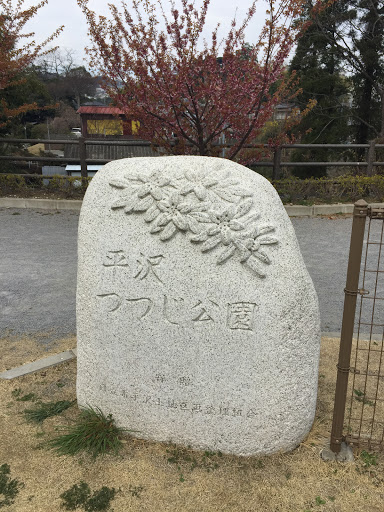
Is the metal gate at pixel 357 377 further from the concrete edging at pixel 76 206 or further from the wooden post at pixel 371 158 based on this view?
the wooden post at pixel 371 158

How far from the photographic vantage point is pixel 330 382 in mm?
3082

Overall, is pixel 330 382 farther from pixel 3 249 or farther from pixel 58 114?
pixel 58 114

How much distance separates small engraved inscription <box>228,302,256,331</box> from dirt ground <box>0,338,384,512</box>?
74cm

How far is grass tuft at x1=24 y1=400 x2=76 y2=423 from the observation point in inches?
104

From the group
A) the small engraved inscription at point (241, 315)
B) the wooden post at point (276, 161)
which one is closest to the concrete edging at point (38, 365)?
the small engraved inscription at point (241, 315)

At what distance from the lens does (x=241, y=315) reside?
2.17 m

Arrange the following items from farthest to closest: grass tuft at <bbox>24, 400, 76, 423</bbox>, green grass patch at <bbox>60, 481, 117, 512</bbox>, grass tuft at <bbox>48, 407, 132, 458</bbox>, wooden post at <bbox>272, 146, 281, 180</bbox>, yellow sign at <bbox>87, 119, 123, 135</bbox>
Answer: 1. yellow sign at <bbox>87, 119, 123, 135</bbox>
2. wooden post at <bbox>272, 146, 281, 180</bbox>
3. grass tuft at <bbox>24, 400, 76, 423</bbox>
4. grass tuft at <bbox>48, 407, 132, 458</bbox>
5. green grass patch at <bbox>60, 481, 117, 512</bbox>


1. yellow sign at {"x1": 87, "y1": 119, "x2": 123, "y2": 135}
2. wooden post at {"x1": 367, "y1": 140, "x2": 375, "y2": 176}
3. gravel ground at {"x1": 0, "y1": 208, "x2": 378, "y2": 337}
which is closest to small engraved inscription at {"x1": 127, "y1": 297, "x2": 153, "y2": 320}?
gravel ground at {"x1": 0, "y1": 208, "x2": 378, "y2": 337}

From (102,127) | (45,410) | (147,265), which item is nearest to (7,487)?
(45,410)

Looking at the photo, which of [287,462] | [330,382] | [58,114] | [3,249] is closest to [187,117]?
[3,249]

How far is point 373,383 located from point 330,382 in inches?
12.8

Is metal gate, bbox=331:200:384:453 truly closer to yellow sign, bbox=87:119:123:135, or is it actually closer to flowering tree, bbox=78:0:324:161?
flowering tree, bbox=78:0:324:161

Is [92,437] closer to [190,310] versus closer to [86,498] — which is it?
[86,498]

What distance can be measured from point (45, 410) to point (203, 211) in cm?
161
